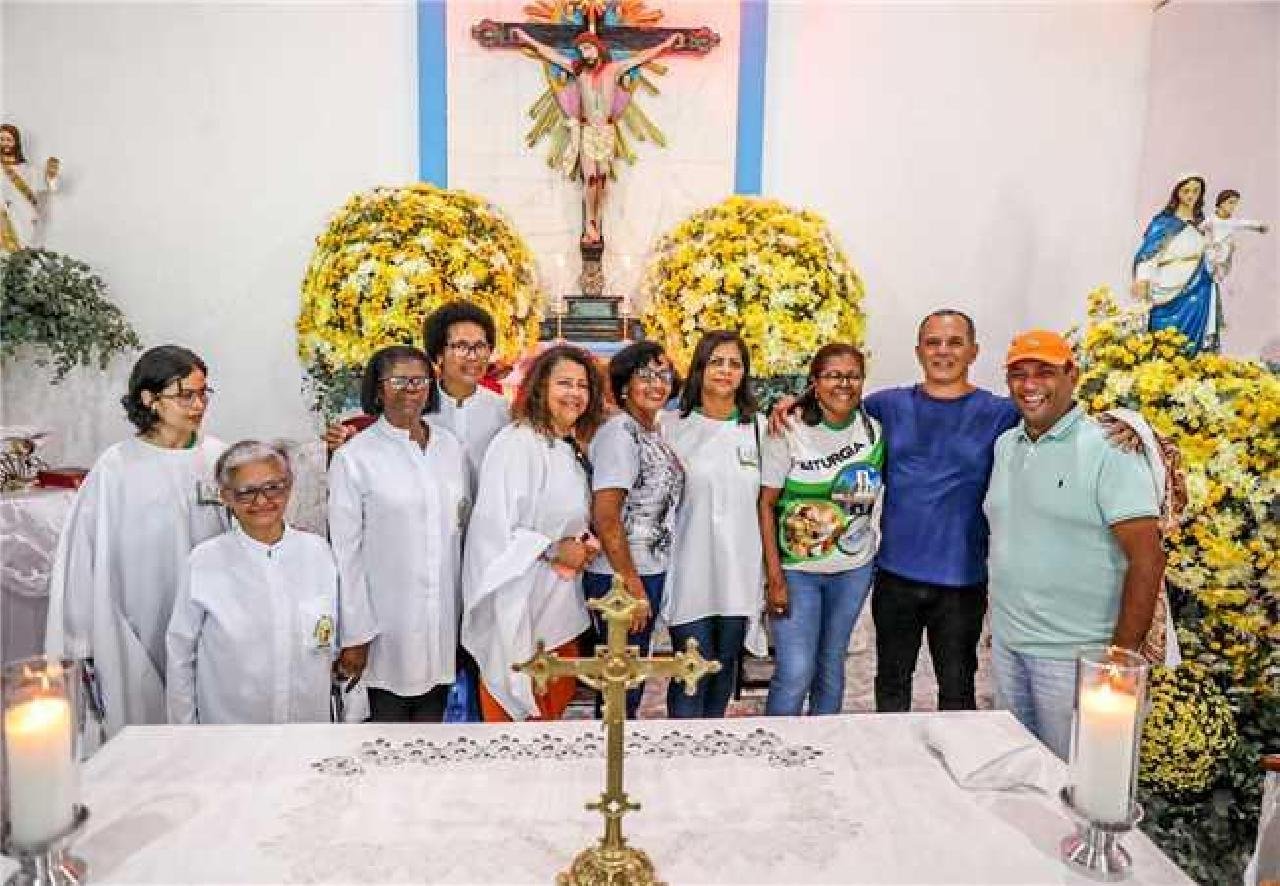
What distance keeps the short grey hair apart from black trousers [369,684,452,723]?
0.80m

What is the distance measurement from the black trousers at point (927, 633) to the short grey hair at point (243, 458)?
73.3 inches

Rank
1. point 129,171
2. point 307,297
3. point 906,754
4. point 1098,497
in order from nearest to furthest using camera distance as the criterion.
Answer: point 906,754 → point 1098,497 → point 307,297 → point 129,171

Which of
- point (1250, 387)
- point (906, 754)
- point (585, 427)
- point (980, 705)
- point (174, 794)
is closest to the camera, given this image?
point (174, 794)

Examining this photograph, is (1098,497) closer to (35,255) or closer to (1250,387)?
(1250,387)

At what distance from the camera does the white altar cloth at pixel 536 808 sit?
1.51 metres

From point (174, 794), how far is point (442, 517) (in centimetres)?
124

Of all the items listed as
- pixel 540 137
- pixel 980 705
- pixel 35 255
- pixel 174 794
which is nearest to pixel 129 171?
pixel 35 255

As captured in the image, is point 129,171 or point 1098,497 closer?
point 1098,497

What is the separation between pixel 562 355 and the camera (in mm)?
2855

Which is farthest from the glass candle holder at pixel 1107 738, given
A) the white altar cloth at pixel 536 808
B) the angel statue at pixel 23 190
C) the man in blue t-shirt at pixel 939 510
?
the angel statue at pixel 23 190

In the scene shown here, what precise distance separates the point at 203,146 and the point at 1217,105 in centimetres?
596

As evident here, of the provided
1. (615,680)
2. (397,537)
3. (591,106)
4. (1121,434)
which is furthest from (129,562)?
(591,106)

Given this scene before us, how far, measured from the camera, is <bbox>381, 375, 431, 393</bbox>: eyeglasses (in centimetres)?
276

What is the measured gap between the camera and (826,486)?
3094mm
